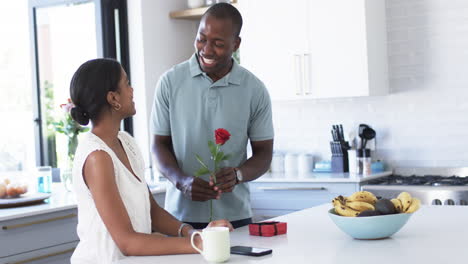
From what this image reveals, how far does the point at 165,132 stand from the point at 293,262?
1249 millimetres

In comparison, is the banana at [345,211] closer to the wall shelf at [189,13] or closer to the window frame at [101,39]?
the wall shelf at [189,13]

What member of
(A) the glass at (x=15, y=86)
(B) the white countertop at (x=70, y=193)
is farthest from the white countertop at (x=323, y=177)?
(A) the glass at (x=15, y=86)

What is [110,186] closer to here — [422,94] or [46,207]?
[46,207]

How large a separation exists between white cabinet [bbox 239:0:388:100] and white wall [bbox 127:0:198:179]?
0.77m

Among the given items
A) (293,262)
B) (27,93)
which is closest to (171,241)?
(293,262)

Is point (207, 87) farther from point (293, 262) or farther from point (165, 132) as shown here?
point (293, 262)

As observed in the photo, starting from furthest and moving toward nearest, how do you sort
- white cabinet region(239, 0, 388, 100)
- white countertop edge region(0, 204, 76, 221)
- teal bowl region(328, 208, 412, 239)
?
white cabinet region(239, 0, 388, 100)
white countertop edge region(0, 204, 76, 221)
teal bowl region(328, 208, 412, 239)

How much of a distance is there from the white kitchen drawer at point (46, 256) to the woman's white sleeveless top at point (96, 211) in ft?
4.51

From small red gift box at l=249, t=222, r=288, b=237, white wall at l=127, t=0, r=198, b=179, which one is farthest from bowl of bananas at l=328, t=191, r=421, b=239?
white wall at l=127, t=0, r=198, b=179

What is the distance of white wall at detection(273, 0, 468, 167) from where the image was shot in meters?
4.73

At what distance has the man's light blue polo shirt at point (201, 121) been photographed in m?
3.05

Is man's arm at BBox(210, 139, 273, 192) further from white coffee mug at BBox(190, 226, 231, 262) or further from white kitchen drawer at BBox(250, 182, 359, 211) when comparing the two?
white kitchen drawer at BBox(250, 182, 359, 211)

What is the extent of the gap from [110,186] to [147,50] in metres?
3.46

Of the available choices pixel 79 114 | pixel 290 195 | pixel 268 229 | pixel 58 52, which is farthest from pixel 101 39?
pixel 268 229
